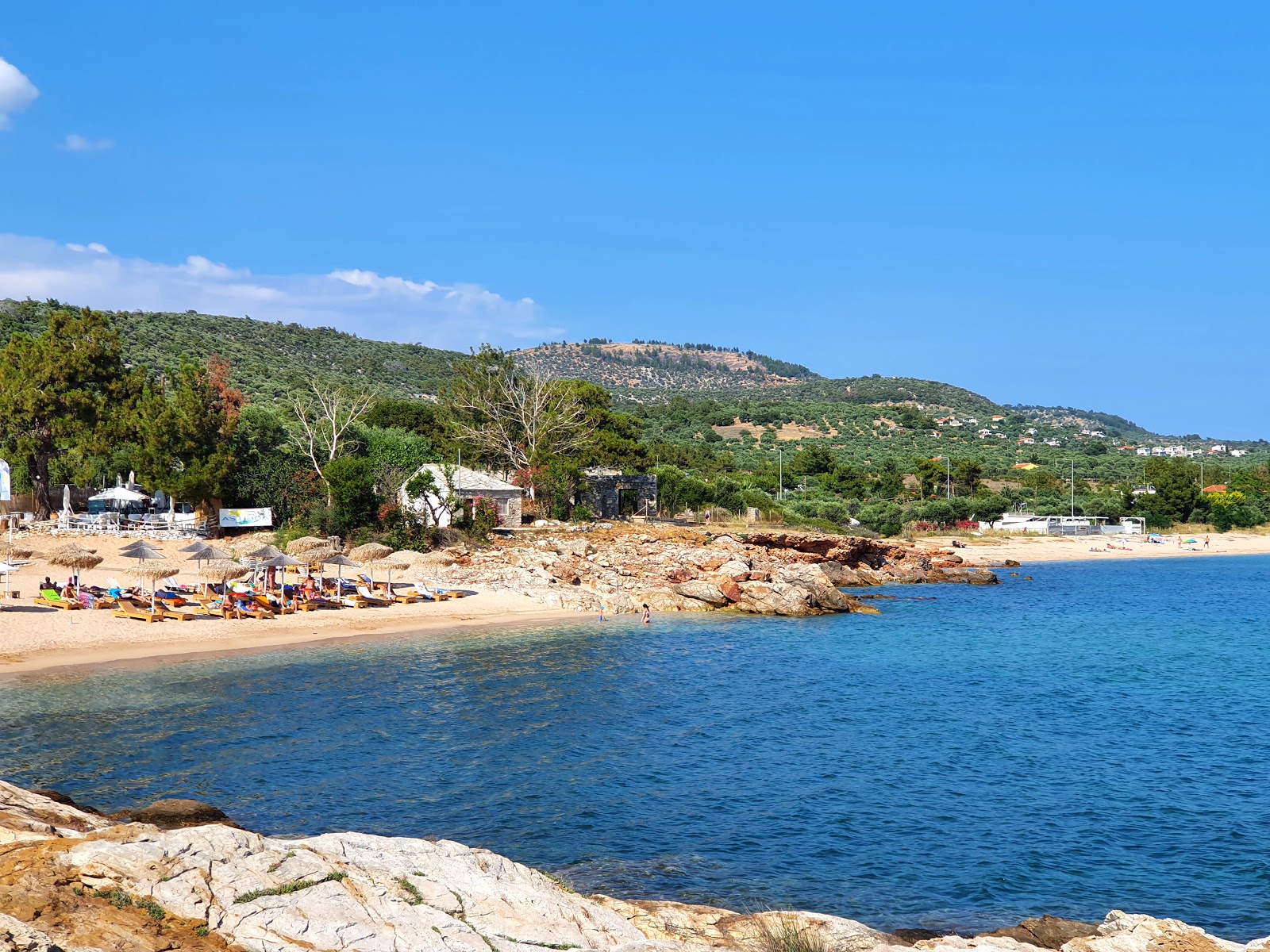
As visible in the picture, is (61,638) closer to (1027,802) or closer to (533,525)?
(1027,802)

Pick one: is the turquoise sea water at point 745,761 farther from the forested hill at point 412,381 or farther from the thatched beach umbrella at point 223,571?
the forested hill at point 412,381

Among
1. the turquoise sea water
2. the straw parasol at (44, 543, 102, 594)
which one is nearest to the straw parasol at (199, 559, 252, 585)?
the straw parasol at (44, 543, 102, 594)

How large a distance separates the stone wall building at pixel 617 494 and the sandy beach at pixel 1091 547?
1784 centimetres

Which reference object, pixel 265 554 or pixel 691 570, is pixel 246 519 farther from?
pixel 691 570

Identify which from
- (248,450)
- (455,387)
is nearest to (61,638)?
(248,450)

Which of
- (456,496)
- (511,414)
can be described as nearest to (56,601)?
(456,496)

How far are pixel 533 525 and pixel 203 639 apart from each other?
26.2 meters

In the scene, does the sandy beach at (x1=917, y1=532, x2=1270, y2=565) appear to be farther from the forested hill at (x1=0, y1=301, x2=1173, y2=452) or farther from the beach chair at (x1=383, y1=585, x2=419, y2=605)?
the beach chair at (x1=383, y1=585, x2=419, y2=605)

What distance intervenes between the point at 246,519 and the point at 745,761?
3144 cm

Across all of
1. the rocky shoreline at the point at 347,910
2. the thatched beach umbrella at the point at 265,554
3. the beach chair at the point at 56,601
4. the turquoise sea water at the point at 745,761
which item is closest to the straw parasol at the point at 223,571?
the thatched beach umbrella at the point at 265,554

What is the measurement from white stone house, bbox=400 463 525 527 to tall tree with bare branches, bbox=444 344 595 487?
635 centimetres

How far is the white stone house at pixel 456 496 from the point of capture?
46625mm

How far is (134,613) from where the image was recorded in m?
27.6

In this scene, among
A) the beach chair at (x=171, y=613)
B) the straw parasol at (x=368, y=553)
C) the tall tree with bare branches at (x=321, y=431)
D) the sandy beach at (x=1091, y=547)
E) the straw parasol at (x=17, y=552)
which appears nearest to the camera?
the beach chair at (x=171, y=613)
